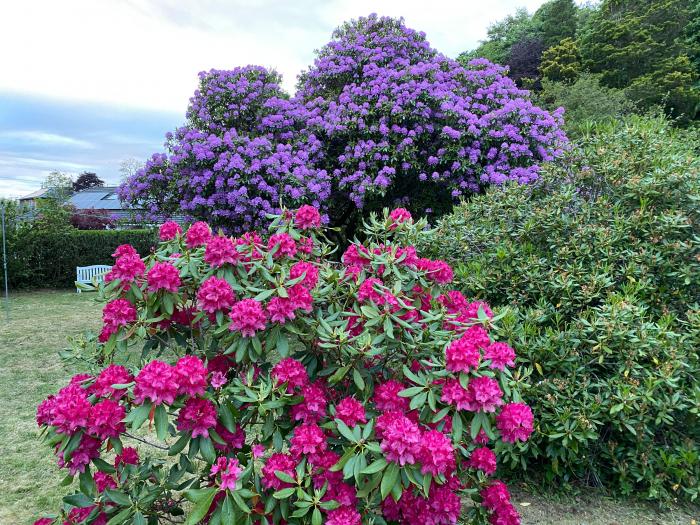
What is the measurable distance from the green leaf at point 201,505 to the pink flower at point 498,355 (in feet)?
3.16

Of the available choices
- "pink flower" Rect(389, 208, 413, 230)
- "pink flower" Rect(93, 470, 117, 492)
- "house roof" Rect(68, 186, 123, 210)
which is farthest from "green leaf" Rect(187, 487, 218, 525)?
"house roof" Rect(68, 186, 123, 210)

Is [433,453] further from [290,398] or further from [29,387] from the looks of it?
[29,387]

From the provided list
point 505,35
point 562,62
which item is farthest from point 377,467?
point 505,35

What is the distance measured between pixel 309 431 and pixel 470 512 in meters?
1.02

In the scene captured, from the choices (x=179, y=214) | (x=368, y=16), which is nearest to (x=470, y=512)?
(x=179, y=214)

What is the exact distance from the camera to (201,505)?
141 cm

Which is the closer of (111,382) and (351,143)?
(111,382)

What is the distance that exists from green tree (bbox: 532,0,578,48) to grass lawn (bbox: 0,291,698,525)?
23.4 meters

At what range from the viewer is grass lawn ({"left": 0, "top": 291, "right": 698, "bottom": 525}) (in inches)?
98.0

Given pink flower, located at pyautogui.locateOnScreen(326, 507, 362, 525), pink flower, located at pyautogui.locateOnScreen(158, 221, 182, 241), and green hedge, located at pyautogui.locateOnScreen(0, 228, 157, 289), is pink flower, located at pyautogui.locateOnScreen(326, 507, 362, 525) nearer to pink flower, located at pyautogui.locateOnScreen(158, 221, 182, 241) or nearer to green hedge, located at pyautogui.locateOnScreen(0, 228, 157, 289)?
pink flower, located at pyautogui.locateOnScreen(158, 221, 182, 241)

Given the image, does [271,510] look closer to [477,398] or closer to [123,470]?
[123,470]

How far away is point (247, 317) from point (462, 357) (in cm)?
71

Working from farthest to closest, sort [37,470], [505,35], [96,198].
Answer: [96,198] < [505,35] < [37,470]

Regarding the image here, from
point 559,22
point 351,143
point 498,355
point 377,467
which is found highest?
point 559,22
